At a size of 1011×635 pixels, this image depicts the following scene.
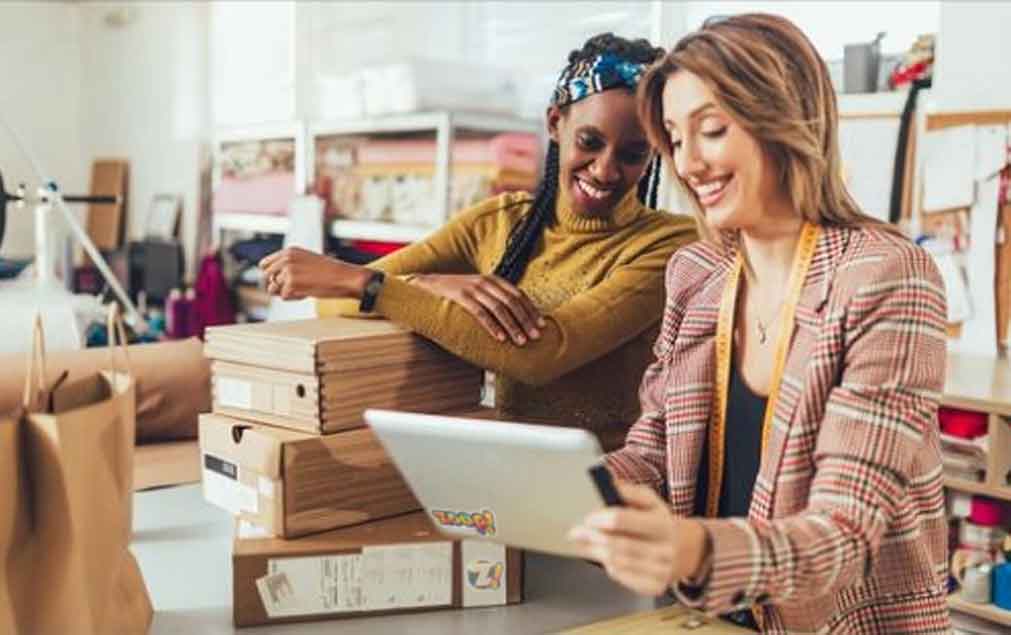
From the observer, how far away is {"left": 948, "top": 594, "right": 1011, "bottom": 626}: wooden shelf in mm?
2170

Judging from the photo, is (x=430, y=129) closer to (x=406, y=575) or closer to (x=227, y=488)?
(x=227, y=488)

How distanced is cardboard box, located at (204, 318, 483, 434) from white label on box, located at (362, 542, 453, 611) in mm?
166

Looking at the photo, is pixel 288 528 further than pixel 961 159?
No

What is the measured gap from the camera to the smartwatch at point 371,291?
1.38 metres

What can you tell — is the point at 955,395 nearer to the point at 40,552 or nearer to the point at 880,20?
the point at 880,20

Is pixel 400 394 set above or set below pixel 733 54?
below

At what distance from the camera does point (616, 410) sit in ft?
4.83

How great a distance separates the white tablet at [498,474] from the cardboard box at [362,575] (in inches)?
7.1

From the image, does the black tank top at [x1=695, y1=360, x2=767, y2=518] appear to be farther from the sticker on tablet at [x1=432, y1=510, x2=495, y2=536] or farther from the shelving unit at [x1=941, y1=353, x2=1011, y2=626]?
the shelving unit at [x1=941, y1=353, x2=1011, y2=626]

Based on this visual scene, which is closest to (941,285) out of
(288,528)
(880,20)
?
(288,528)

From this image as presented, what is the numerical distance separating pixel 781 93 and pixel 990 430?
1.40 meters

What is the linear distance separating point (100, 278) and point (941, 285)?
14.5 ft

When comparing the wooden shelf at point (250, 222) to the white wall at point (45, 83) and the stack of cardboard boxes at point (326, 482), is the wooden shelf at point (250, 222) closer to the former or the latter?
the white wall at point (45, 83)

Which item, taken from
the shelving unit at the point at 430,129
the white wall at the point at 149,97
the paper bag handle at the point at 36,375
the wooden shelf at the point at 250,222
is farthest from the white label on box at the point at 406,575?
the white wall at the point at 149,97
